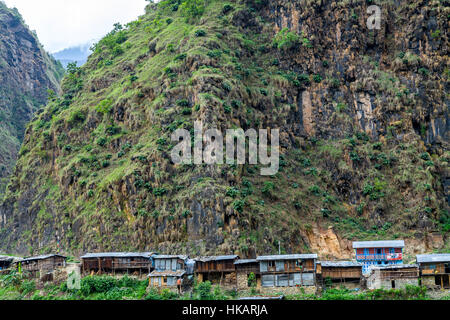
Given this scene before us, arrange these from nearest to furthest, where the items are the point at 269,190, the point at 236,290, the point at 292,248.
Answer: the point at 236,290, the point at 292,248, the point at 269,190

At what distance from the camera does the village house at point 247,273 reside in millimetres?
65562

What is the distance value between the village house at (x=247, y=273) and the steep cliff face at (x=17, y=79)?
8014 cm

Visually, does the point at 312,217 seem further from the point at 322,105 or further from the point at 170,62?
the point at 170,62

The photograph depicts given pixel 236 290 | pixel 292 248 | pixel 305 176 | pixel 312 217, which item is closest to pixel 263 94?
pixel 305 176

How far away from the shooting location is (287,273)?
211 ft

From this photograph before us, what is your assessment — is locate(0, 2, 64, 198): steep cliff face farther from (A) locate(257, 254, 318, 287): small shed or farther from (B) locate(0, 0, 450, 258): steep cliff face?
(A) locate(257, 254, 318, 287): small shed

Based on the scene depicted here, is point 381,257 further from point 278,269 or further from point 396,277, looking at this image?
point 278,269

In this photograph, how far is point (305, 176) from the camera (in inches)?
3590

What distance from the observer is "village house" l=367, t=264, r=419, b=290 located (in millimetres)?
60812

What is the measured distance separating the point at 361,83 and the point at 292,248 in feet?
123

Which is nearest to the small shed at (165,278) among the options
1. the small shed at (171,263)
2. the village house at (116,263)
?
the small shed at (171,263)

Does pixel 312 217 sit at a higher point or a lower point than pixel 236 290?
higher

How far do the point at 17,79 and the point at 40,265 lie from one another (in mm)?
99557

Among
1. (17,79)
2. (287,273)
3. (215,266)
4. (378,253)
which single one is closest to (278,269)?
(287,273)
